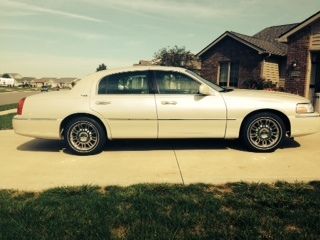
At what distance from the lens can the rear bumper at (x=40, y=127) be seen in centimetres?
603

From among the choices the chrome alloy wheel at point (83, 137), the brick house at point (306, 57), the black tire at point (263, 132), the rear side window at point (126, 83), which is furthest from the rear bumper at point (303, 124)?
the brick house at point (306, 57)

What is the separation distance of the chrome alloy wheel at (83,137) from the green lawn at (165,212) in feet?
6.05

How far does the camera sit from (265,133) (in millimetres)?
6027

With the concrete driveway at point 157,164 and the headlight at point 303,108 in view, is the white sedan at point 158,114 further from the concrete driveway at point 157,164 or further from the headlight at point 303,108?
the concrete driveway at point 157,164

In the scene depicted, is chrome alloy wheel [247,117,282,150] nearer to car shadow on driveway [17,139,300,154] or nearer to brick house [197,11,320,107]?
car shadow on driveway [17,139,300,154]

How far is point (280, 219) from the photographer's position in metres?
A: 3.28

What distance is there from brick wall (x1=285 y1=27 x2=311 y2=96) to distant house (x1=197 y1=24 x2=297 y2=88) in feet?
11.4

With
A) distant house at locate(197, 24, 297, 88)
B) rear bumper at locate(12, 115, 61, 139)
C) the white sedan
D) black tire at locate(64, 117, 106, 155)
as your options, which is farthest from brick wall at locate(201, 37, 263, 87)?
rear bumper at locate(12, 115, 61, 139)

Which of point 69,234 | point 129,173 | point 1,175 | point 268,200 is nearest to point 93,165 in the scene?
point 129,173

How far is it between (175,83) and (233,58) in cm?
1670

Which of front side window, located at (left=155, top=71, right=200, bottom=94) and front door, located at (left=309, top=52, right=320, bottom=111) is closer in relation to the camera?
front side window, located at (left=155, top=71, right=200, bottom=94)

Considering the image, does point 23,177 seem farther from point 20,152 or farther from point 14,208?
point 20,152

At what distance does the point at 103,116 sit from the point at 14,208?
2598mm

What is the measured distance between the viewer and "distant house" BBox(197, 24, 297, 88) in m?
20.3
